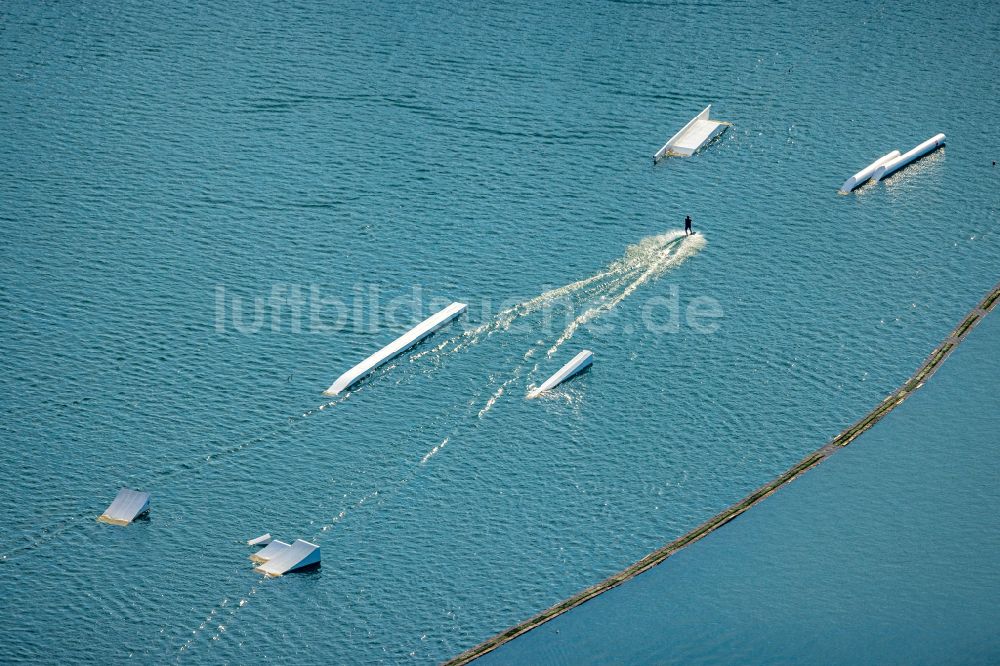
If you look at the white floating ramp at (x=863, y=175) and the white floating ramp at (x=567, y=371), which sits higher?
the white floating ramp at (x=863, y=175)

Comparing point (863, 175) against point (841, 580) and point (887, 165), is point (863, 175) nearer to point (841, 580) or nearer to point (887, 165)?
point (887, 165)

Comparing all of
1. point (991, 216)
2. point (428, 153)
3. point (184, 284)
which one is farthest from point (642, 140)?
point (184, 284)

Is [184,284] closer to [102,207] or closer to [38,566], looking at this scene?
[102,207]

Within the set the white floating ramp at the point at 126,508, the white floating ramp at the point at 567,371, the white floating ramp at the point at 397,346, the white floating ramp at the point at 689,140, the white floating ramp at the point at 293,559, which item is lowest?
the white floating ramp at the point at 293,559

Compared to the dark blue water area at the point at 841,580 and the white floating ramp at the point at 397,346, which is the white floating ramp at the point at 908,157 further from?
the white floating ramp at the point at 397,346

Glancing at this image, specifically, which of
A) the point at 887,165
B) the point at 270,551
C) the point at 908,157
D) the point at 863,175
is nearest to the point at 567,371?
the point at 270,551

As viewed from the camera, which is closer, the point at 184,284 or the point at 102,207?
the point at 184,284

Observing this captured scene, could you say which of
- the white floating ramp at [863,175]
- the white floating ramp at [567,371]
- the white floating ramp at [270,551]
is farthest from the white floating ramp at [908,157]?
the white floating ramp at [270,551]
